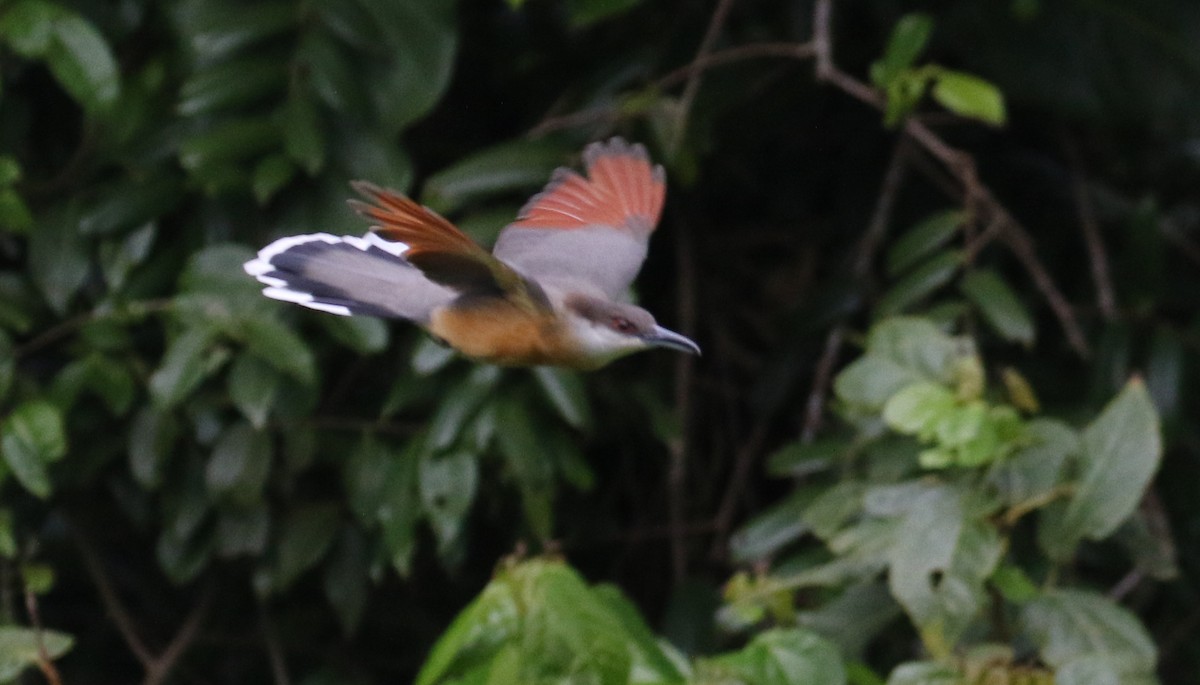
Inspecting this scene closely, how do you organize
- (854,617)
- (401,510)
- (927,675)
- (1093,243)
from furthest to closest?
(1093,243), (401,510), (854,617), (927,675)

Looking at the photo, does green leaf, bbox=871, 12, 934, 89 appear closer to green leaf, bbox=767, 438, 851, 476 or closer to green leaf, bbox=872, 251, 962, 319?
green leaf, bbox=872, 251, 962, 319

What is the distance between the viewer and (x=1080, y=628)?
2195 millimetres

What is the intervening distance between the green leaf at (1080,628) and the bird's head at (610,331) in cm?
79

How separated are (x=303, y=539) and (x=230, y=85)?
2.69ft

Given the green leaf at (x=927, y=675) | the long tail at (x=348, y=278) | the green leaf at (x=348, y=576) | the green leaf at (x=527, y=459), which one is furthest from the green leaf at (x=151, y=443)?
the green leaf at (x=927, y=675)

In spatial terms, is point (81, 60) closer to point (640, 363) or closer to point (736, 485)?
point (640, 363)

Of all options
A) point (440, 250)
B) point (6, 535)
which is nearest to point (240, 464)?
point (6, 535)

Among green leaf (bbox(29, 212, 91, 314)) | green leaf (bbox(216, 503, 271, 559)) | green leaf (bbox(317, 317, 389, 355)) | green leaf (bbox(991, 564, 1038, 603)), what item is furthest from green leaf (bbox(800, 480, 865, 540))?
green leaf (bbox(29, 212, 91, 314))

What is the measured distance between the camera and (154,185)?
8.86 ft

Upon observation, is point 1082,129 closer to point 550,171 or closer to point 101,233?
point 550,171

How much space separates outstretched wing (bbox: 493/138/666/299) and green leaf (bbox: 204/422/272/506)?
78 cm

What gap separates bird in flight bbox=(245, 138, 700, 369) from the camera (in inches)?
64.9

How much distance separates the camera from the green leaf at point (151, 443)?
2.65 m

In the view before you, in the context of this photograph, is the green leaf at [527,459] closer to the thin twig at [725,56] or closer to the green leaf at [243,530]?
the green leaf at [243,530]
